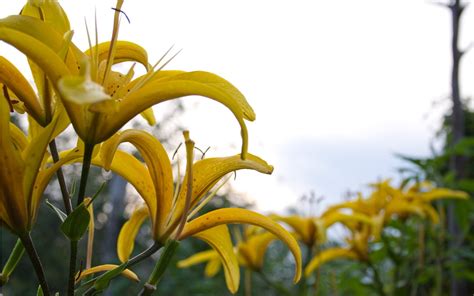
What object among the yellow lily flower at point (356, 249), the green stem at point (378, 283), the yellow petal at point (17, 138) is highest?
the yellow petal at point (17, 138)

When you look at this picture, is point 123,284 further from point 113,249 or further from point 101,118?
point 101,118

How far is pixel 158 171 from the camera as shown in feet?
2.03

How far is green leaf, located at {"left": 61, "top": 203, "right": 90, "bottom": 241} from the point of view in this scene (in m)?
0.50

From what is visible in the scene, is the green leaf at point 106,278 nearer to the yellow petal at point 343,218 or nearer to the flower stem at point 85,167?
the flower stem at point 85,167

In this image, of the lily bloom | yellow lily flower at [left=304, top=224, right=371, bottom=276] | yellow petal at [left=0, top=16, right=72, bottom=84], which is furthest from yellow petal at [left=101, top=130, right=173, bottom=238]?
yellow lily flower at [left=304, top=224, right=371, bottom=276]

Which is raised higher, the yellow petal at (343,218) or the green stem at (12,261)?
the green stem at (12,261)

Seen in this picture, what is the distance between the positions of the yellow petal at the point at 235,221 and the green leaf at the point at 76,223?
0.13 metres

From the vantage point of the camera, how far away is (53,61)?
0.49 m

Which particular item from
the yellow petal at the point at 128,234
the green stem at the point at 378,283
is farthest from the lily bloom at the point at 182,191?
the green stem at the point at 378,283

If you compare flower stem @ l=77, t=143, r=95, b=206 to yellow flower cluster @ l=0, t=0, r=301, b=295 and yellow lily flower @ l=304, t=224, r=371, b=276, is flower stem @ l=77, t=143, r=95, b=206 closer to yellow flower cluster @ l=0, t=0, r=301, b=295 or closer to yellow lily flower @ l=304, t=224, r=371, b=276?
yellow flower cluster @ l=0, t=0, r=301, b=295

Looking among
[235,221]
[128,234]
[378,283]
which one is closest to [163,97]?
[235,221]

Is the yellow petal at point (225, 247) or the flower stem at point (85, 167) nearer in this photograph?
the flower stem at point (85, 167)

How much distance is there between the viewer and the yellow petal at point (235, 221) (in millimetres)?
608

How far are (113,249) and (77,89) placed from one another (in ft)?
11.4
